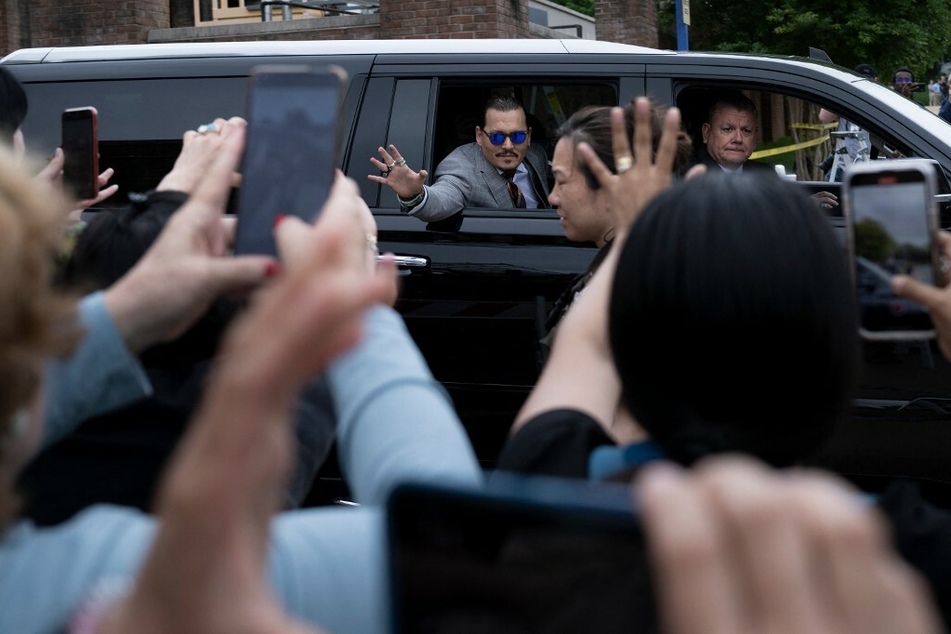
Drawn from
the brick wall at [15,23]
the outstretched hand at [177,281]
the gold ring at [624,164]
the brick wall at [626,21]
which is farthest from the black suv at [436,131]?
the brick wall at [626,21]

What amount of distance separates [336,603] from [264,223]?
0.60 m

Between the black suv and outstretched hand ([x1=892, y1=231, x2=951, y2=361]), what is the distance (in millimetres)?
2914

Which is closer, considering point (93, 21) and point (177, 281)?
point (177, 281)

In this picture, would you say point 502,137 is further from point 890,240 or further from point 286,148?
point 286,148

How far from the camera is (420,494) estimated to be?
747mm

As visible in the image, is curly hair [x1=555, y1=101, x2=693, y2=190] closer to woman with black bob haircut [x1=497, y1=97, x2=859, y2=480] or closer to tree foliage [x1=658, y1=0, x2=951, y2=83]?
woman with black bob haircut [x1=497, y1=97, x2=859, y2=480]

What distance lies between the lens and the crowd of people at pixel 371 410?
56 centimetres

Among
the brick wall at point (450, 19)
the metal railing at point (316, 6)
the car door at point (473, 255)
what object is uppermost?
the metal railing at point (316, 6)

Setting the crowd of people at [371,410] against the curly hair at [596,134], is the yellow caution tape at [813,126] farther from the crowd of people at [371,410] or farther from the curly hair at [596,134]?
→ the crowd of people at [371,410]

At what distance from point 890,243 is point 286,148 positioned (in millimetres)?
897

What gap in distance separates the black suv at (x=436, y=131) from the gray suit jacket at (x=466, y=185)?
87 millimetres

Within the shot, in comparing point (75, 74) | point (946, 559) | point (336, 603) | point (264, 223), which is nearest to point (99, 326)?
point (264, 223)

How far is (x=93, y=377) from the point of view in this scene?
1432mm

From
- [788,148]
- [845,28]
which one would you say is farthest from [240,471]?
[845,28]
